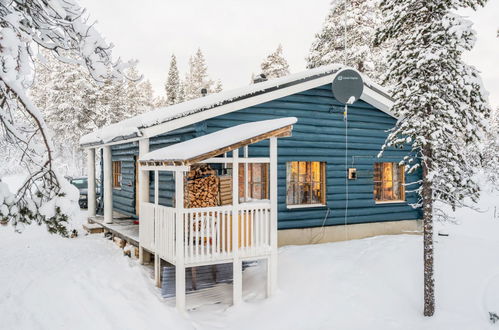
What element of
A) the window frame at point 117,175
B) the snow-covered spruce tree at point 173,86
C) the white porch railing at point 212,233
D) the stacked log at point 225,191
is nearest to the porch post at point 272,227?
the white porch railing at point 212,233

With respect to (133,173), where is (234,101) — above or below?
above

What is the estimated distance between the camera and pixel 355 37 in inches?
798

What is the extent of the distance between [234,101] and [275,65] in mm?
28321

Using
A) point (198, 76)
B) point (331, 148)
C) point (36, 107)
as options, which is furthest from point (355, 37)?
point (198, 76)

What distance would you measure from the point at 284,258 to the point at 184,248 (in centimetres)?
283

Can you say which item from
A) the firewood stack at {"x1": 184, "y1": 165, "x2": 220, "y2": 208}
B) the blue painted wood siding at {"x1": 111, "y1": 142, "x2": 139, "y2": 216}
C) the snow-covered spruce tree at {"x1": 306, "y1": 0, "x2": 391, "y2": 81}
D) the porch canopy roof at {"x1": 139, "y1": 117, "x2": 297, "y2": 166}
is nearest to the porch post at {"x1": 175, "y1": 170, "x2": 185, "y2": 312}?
the porch canopy roof at {"x1": 139, "y1": 117, "x2": 297, "y2": 166}

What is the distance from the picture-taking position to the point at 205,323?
6.73 meters

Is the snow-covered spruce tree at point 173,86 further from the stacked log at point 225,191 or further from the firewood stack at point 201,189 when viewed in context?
the stacked log at point 225,191

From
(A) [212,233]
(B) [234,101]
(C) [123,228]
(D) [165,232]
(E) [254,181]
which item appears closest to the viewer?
(A) [212,233]

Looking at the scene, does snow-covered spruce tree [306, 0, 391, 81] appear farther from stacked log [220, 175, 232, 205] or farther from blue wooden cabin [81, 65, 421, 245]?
stacked log [220, 175, 232, 205]

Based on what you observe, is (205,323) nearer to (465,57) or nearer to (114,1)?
(114,1)

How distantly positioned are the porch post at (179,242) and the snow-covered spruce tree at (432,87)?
158 inches

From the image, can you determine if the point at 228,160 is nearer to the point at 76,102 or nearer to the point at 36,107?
the point at 36,107

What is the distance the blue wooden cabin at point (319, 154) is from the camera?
980 cm
